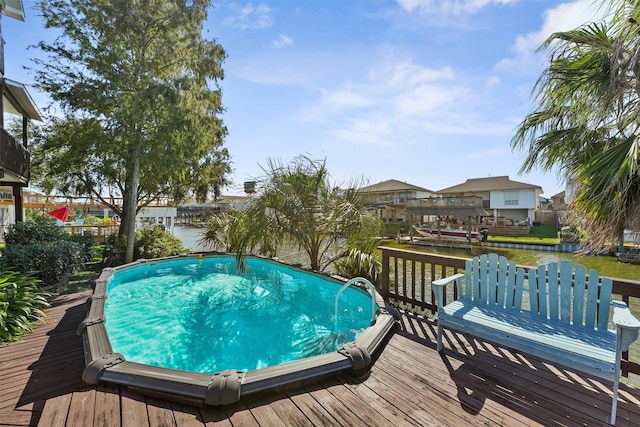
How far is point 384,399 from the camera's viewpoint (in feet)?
7.87

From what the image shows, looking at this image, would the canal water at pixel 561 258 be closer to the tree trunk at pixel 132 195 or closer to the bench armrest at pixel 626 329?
the bench armrest at pixel 626 329

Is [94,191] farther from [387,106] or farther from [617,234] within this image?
[617,234]

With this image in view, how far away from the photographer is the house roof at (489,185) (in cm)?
3145

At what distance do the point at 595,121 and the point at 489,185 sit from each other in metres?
34.2

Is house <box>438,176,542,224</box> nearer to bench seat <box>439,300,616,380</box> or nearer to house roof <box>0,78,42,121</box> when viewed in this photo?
bench seat <box>439,300,616,380</box>

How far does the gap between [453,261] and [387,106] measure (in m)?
5.66

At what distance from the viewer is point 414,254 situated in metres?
4.43

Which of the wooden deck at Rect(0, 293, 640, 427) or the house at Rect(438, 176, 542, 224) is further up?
the house at Rect(438, 176, 542, 224)

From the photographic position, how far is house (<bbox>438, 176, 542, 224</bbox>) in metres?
31.0

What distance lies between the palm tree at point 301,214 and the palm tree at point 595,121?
10.7 ft

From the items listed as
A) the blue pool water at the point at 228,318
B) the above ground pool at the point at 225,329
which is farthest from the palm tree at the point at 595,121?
the blue pool water at the point at 228,318

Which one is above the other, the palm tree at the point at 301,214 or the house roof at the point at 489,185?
the house roof at the point at 489,185

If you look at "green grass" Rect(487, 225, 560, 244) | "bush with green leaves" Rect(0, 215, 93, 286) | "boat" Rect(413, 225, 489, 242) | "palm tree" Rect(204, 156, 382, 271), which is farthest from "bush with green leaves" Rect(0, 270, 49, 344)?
"green grass" Rect(487, 225, 560, 244)

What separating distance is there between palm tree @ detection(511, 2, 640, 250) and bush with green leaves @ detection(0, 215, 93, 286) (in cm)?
906
